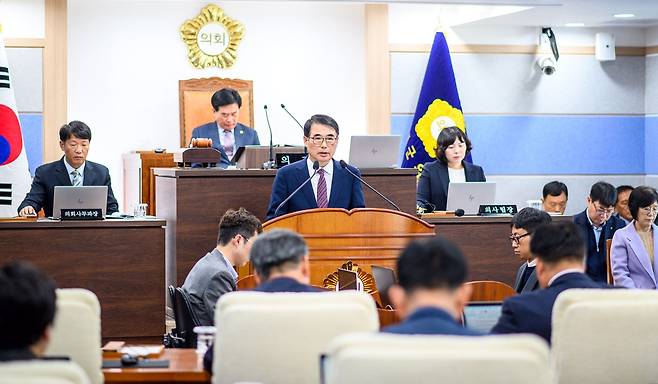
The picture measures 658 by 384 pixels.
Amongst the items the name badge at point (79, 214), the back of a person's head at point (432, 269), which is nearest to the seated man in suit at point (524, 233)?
the name badge at point (79, 214)

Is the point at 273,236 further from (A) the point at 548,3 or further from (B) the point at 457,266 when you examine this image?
(A) the point at 548,3

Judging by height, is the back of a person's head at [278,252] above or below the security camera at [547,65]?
below

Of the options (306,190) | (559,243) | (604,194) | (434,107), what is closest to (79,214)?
(306,190)

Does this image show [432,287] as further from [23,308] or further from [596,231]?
[596,231]

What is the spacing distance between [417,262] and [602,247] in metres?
5.20

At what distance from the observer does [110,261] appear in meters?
6.58

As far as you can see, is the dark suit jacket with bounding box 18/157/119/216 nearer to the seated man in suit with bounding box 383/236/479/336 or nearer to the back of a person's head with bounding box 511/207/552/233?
the back of a person's head with bounding box 511/207/552/233

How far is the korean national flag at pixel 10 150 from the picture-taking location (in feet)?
24.0

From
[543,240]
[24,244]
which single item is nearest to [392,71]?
[24,244]

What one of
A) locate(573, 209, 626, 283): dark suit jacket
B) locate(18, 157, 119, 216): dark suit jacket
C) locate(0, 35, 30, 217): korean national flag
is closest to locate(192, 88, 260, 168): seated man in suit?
locate(18, 157, 119, 216): dark suit jacket

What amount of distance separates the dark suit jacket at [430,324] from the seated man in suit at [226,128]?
18.9 ft

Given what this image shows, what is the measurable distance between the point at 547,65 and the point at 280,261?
8.04 meters

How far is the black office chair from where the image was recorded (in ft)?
16.6

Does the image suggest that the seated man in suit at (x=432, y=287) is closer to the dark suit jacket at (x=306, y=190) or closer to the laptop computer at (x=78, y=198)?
the dark suit jacket at (x=306, y=190)
